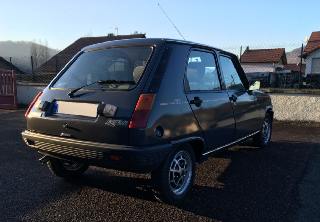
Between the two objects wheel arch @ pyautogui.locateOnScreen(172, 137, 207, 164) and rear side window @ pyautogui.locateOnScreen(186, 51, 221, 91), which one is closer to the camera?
wheel arch @ pyautogui.locateOnScreen(172, 137, 207, 164)

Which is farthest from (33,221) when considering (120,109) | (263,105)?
(263,105)

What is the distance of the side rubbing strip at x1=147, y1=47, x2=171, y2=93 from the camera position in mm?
2688

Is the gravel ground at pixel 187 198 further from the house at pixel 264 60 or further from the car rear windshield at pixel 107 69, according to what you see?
the house at pixel 264 60

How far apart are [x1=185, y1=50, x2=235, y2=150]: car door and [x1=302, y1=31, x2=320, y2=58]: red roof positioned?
2502 centimetres

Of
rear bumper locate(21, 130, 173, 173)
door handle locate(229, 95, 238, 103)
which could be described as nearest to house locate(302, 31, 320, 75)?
door handle locate(229, 95, 238, 103)

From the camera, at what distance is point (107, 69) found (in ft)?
10.2

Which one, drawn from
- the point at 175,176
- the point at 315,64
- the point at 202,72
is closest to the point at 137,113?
the point at 175,176

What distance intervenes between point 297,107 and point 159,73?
7405 mm

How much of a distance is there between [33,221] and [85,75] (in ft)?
5.33

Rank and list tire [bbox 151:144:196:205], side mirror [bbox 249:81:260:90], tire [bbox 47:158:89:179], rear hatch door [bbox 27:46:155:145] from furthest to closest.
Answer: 1. side mirror [bbox 249:81:260:90]
2. tire [bbox 47:158:89:179]
3. tire [bbox 151:144:196:205]
4. rear hatch door [bbox 27:46:155:145]

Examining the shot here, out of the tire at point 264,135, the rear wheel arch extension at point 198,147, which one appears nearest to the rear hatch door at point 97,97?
the rear wheel arch extension at point 198,147

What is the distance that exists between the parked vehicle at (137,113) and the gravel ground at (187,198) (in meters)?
0.26

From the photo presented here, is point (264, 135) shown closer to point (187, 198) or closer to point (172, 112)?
point (187, 198)

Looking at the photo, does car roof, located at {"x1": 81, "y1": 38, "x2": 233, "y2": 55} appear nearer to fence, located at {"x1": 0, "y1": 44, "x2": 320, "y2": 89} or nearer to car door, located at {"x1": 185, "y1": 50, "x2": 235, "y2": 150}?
car door, located at {"x1": 185, "y1": 50, "x2": 235, "y2": 150}
